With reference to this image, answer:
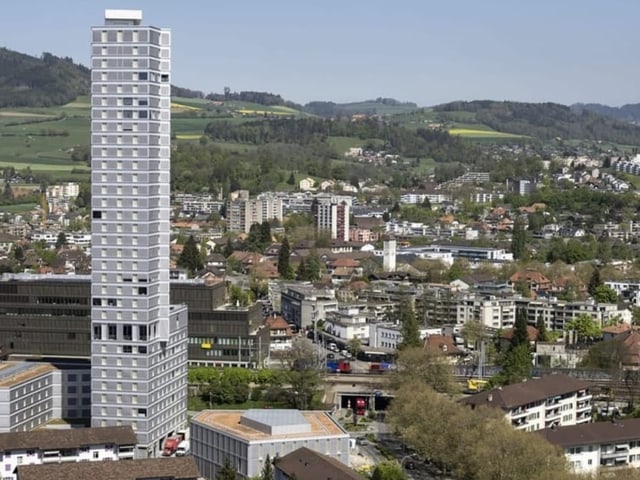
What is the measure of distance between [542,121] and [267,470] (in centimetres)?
13487

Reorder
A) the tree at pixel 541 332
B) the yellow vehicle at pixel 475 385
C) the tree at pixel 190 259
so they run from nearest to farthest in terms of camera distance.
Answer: the yellow vehicle at pixel 475 385 < the tree at pixel 541 332 < the tree at pixel 190 259

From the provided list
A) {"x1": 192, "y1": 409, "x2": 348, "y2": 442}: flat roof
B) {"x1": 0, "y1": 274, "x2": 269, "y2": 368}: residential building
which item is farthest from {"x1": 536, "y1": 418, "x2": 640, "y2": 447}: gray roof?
{"x1": 0, "y1": 274, "x2": 269, "y2": 368}: residential building

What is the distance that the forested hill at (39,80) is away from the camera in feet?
411

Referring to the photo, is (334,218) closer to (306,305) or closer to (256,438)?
(306,305)

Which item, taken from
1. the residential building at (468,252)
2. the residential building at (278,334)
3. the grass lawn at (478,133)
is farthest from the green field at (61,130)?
the residential building at (278,334)

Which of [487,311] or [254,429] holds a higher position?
[487,311]

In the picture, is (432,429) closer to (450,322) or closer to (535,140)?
(450,322)

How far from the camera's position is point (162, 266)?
1010 inches

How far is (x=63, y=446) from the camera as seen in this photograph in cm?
2353

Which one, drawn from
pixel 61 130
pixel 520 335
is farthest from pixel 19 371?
pixel 61 130

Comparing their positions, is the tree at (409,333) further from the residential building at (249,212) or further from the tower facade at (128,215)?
the residential building at (249,212)

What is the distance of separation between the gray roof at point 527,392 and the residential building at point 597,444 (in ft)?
5.37

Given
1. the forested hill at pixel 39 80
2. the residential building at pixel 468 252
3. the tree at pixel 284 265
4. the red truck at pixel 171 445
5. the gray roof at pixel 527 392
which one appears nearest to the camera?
the red truck at pixel 171 445

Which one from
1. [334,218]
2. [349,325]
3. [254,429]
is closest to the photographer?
[254,429]
